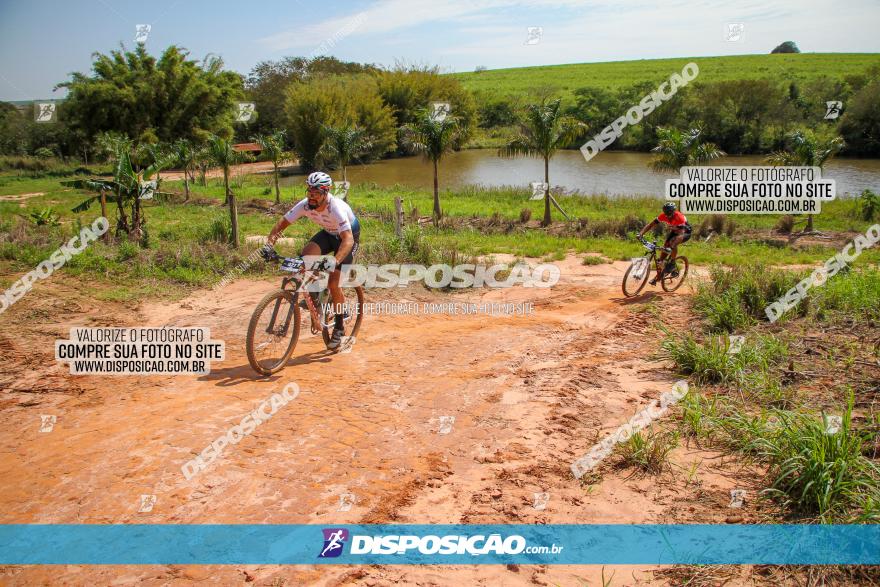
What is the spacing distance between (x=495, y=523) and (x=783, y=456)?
87.7 inches

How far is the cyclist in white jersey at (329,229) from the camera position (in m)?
6.89

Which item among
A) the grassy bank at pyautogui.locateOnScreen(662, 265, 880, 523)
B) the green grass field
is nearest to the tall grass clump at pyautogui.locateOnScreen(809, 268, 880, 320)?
the grassy bank at pyautogui.locateOnScreen(662, 265, 880, 523)

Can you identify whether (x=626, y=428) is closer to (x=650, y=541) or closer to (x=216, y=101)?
(x=650, y=541)

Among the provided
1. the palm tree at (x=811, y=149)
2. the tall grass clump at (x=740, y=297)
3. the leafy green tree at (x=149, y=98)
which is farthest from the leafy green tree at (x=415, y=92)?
the tall grass clump at (x=740, y=297)

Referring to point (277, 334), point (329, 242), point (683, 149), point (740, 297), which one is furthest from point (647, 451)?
point (683, 149)

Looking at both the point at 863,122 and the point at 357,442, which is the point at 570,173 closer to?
the point at 863,122

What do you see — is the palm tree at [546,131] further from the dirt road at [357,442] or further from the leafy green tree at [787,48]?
the leafy green tree at [787,48]

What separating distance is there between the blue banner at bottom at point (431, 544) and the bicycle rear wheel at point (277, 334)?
9.33ft

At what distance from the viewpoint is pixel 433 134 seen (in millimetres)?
25266

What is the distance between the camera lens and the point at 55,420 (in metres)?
5.70

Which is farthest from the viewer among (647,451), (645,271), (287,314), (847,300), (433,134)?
(433,134)

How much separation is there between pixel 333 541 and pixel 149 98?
47.3 metres

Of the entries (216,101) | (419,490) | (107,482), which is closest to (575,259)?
(419,490)

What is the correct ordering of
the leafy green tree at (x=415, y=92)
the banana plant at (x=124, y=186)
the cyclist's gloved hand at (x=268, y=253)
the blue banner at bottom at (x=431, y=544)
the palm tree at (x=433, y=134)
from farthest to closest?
the leafy green tree at (x=415, y=92), the palm tree at (x=433, y=134), the banana plant at (x=124, y=186), the cyclist's gloved hand at (x=268, y=253), the blue banner at bottom at (x=431, y=544)
